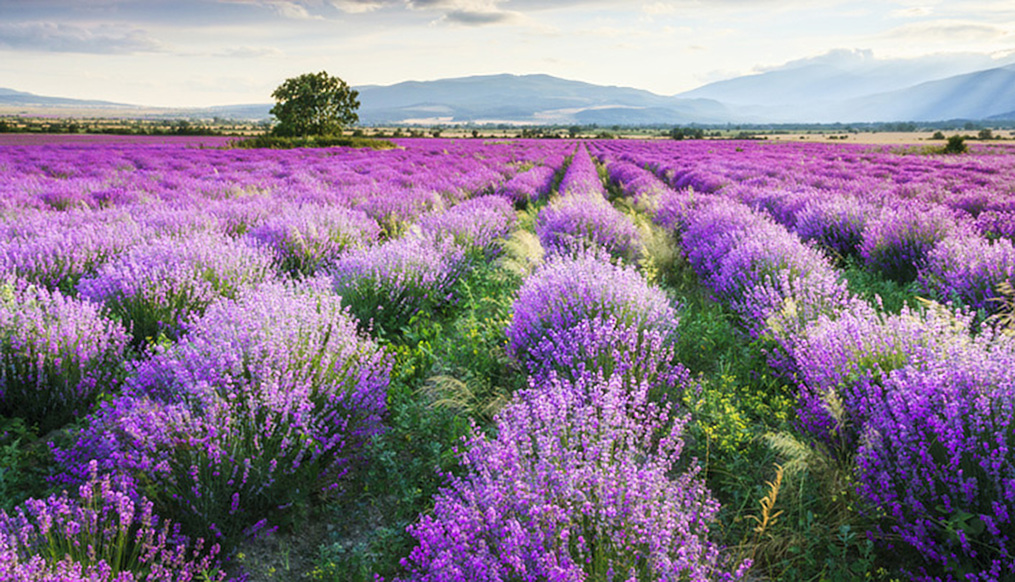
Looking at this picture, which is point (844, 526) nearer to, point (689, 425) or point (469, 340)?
point (689, 425)

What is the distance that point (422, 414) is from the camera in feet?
10.0

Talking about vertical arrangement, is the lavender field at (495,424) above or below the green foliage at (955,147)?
below

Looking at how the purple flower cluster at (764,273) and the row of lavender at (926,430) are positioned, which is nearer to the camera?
the row of lavender at (926,430)

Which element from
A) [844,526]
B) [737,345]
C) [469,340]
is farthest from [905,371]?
[469,340]

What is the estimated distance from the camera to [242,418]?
2.30m

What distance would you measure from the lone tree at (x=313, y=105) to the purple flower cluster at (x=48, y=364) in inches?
1691

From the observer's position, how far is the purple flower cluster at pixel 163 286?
3844 mm

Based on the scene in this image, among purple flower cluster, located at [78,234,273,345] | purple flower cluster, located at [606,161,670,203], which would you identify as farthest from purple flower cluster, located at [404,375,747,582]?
purple flower cluster, located at [606,161,670,203]

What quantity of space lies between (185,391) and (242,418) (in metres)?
0.39

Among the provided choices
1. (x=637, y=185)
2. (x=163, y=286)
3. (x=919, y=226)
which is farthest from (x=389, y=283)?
(x=637, y=185)

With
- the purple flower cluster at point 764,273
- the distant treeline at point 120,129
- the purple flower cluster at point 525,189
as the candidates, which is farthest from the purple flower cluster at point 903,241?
the distant treeline at point 120,129

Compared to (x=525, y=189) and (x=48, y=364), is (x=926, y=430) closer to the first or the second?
(x=48, y=364)

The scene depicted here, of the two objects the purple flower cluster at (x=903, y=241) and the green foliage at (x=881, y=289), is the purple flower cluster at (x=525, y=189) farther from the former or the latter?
the green foliage at (x=881, y=289)

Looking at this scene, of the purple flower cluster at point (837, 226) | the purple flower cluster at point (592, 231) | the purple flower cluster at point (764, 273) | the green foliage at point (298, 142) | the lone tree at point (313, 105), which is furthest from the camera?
the lone tree at point (313, 105)
